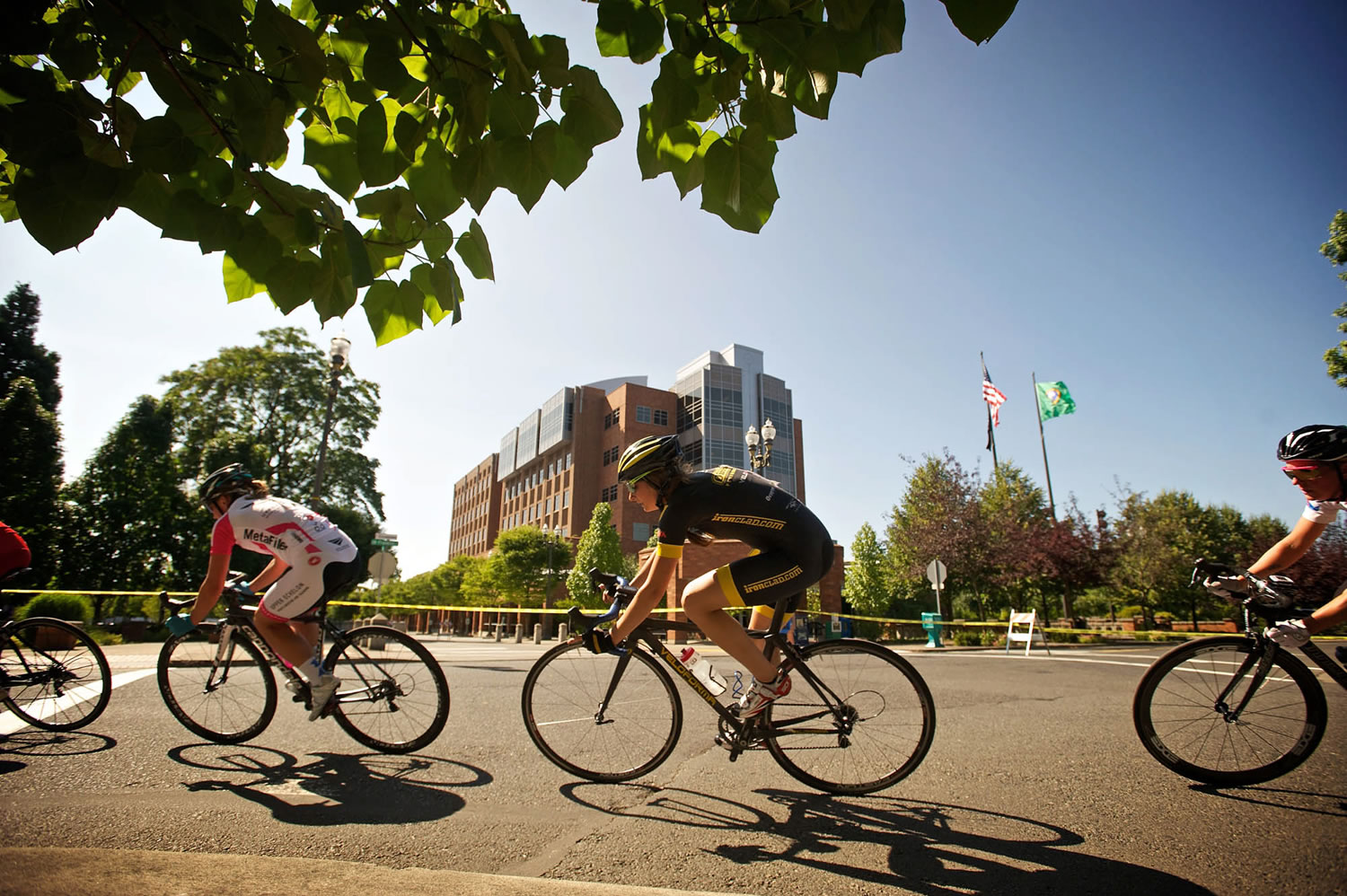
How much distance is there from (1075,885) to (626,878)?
1466 millimetres

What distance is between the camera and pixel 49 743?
3.96 m

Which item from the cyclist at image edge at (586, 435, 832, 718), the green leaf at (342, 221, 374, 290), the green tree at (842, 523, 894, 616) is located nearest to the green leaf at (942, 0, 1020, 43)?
the green leaf at (342, 221, 374, 290)

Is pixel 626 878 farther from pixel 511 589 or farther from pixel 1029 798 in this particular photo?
pixel 511 589

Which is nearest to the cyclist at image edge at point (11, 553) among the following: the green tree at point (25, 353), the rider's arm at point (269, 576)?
the rider's arm at point (269, 576)

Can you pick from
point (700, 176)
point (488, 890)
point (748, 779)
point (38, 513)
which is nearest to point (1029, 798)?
point (748, 779)

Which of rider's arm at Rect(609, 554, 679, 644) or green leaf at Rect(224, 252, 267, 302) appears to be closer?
green leaf at Rect(224, 252, 267, 302)

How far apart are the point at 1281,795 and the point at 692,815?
9.25 feet

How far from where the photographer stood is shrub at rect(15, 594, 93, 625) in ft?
44.9

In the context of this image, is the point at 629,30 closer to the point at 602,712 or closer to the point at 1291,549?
the point at 602,712

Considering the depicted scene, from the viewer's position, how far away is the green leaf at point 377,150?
1789mm

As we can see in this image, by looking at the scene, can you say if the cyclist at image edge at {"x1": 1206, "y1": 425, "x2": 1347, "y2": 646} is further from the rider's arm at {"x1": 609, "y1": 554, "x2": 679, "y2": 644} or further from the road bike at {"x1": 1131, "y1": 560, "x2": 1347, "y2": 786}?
the rider's arm at {"x1": 609, "y1": 554, "x2": 679, "y2": 644}

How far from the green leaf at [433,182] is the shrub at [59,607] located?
1684cm

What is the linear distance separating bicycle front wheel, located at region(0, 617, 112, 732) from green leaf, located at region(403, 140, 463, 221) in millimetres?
4413

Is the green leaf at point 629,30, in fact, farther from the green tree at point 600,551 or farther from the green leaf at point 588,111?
the green tree at point 600,551
